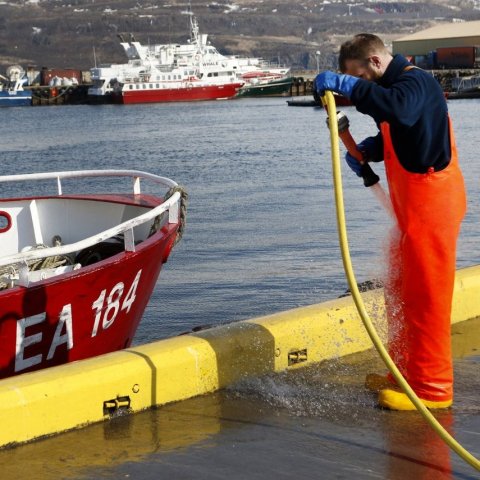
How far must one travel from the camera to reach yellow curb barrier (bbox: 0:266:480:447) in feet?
15.0

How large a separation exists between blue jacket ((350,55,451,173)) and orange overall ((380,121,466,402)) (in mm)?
57

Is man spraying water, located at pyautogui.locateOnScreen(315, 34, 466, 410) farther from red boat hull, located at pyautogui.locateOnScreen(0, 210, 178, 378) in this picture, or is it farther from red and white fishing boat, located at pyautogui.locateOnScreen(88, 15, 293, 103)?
red and white fishing boat, located at pyautogui.locateOnScreen(88, 15, 293, 103)

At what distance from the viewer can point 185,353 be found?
5.10 meters

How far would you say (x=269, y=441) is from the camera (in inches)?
179

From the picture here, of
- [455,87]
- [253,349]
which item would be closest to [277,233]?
[253,349]

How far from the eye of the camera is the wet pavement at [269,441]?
4211 millimetres

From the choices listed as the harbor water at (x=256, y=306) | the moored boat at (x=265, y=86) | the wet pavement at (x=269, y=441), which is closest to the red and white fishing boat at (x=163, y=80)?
the moored boat at (x=265, y=86)

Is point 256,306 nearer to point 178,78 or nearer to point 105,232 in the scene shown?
point 105,232

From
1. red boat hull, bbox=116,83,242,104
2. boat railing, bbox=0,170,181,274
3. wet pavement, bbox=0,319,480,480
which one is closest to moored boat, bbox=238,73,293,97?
red boat hull, bbox=116,83,242,104

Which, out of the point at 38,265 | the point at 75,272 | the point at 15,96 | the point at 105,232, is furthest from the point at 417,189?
the point at 15,96

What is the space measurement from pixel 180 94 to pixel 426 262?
274ft

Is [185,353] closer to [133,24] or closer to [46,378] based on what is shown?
[46,378]

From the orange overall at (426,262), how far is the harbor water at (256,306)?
0.64ft

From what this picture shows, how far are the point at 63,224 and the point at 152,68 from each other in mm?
84882
